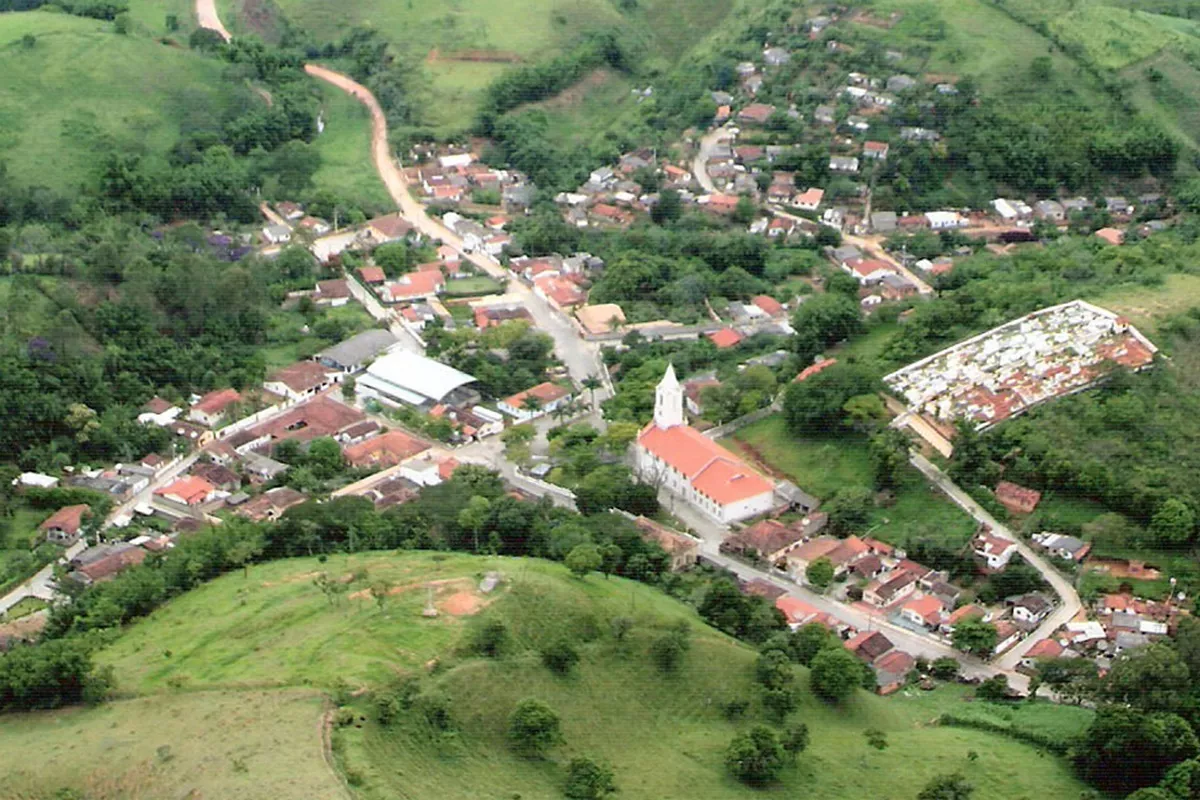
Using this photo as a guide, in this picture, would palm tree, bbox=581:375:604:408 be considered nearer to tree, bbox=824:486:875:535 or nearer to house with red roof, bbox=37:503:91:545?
tree, bbox=824:486:875:535

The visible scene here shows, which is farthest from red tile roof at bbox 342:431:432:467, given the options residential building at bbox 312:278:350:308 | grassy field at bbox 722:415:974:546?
residential building at bbox 312:278:350:308

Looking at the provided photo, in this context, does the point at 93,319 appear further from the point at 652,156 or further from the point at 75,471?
the point at 652,156

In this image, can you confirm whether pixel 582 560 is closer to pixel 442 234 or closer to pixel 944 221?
pixel 442 234

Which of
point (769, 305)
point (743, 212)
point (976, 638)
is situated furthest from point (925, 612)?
point (743, 212)

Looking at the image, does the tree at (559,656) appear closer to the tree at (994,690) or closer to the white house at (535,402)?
the tree at (994,690)

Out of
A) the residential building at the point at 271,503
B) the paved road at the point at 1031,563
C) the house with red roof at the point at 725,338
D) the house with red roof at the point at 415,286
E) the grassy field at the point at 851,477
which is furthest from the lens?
the house with red roof at the point at 415,286

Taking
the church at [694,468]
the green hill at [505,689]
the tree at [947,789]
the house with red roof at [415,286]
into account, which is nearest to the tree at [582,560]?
the green hill at [505,689]
